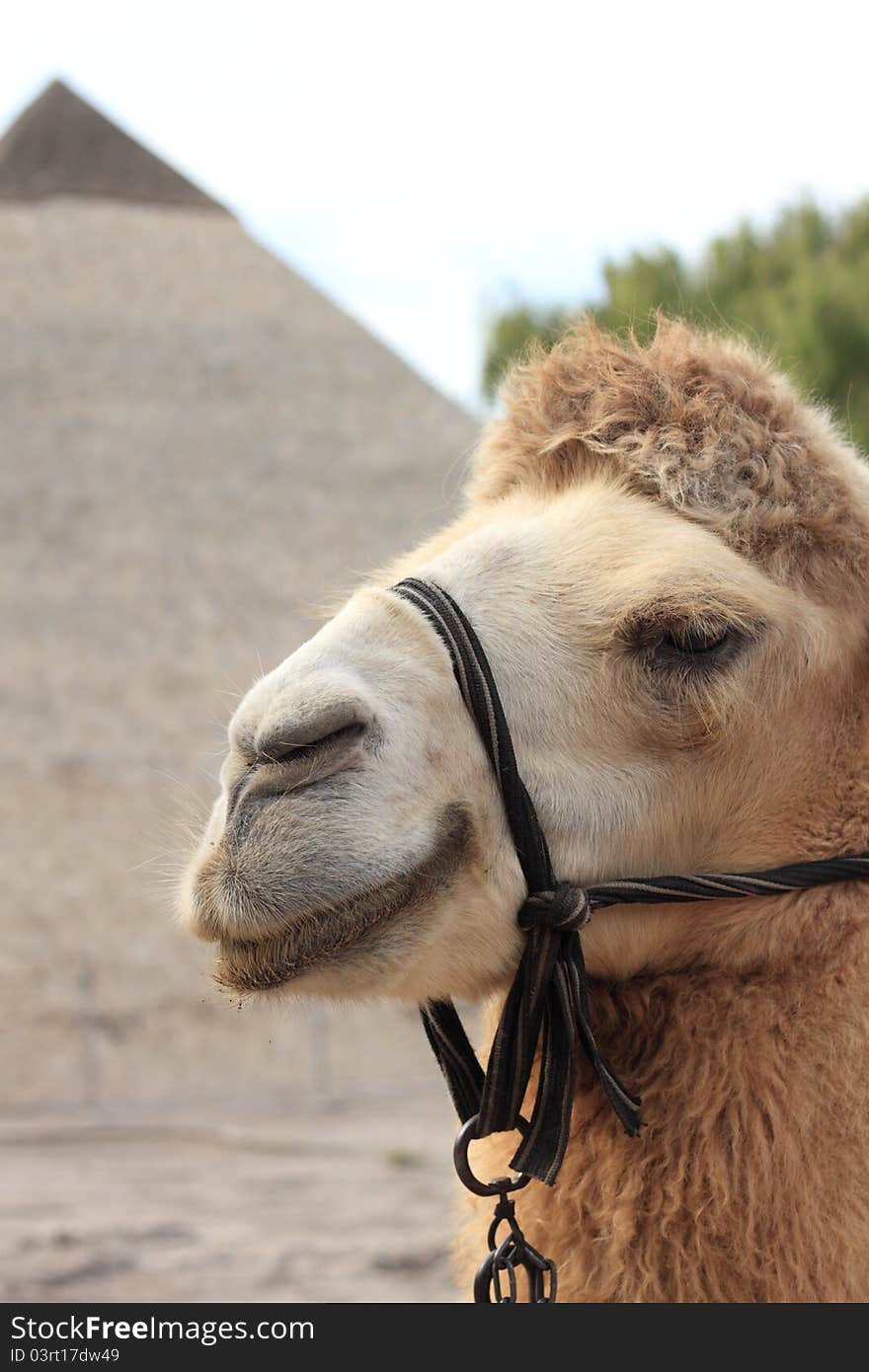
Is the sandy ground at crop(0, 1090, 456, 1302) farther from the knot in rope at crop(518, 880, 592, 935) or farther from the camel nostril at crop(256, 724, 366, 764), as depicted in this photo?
the camel nostril at crop(256, 724, 366, 764)

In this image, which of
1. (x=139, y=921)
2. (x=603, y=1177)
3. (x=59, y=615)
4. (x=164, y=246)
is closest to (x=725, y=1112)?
(x=603, y=1177)

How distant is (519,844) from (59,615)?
43054mm

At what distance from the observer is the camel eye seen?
2.19m

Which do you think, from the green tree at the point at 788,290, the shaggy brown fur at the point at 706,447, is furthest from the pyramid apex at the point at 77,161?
the shaggy brown fur at the point at 706,447

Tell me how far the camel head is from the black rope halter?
0.09 feet

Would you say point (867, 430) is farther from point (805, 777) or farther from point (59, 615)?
point (59, 615)

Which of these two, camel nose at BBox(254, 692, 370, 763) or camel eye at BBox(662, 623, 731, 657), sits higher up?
camel eye at BBox(662, 623, 731, 657)

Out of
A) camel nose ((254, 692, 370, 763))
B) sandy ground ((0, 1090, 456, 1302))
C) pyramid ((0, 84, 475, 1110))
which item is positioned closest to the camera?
camel nose ((254, 692, 370, 763))

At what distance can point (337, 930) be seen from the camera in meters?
2.02

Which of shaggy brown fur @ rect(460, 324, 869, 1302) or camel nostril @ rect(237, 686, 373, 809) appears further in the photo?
shaggy brown fur @ rect(460, 324, 869, 1302)

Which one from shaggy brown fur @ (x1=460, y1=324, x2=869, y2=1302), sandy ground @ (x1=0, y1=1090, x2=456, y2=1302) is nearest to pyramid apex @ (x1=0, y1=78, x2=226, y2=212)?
sandy ground @ (x1=0, y1=1090, x2=456, y2=1302)

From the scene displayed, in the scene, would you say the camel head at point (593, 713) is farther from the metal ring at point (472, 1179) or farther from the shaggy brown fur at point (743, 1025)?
the metal ring at point (472, 1179)

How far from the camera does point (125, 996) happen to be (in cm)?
3081

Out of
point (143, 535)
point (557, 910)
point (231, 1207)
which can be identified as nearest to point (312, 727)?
point (557, 910)
